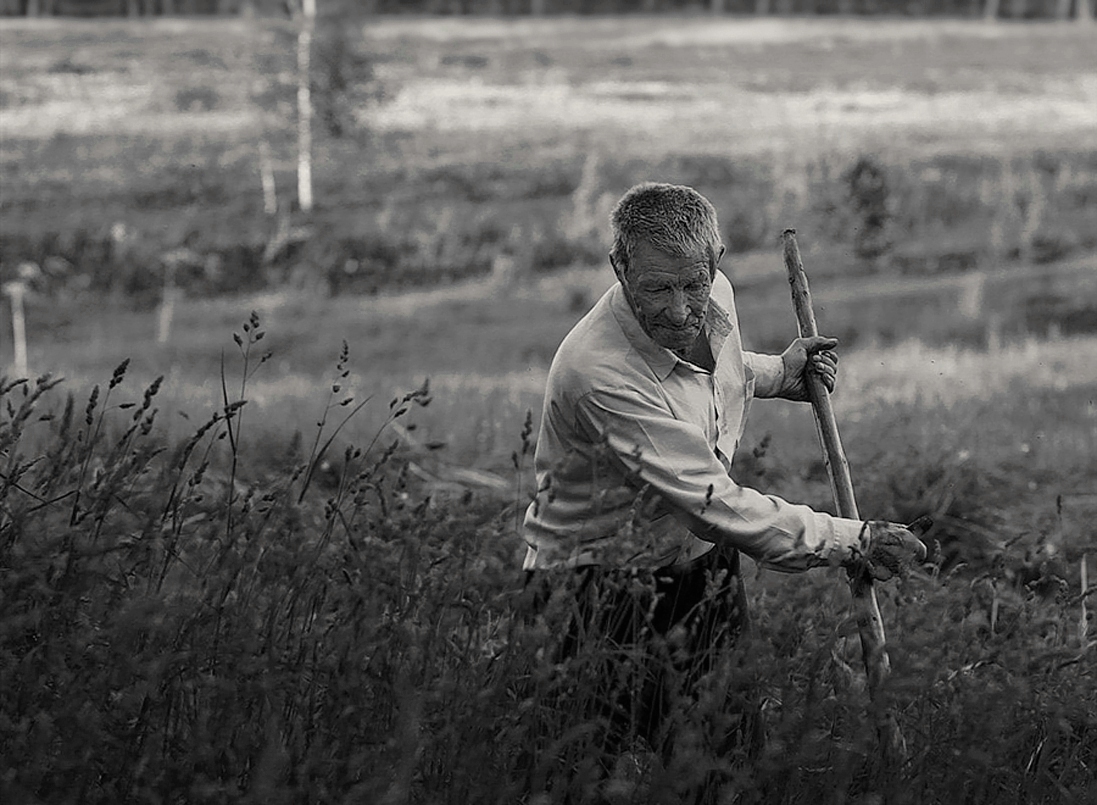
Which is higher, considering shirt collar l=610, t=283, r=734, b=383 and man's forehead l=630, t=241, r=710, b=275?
man's forehead l=630, t=241, r=710, b=275

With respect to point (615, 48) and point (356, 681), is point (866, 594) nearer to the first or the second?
point (356, 681)

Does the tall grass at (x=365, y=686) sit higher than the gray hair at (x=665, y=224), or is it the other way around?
the gray hair at (x=665, y=224)

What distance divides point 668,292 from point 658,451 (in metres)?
0.37

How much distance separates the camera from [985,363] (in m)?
13.1

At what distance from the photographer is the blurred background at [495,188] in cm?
1714

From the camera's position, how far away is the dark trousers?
289 centimetres

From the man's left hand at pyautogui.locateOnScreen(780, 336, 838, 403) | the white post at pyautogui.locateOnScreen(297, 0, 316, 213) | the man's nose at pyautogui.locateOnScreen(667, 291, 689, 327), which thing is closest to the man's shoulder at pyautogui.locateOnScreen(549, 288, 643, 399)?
the man's nose at pyautogui.locateOnScreen(667, 291, 689, 327)

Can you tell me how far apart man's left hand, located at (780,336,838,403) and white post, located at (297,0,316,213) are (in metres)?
20.0

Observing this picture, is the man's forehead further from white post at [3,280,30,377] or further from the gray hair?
white post at [3,280,30,377]

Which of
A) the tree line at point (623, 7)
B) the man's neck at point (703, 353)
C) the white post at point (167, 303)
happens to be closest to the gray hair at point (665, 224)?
the man's neck at point (703, 353)

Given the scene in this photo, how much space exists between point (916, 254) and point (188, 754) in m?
19.4

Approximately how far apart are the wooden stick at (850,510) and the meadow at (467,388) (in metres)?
0.07

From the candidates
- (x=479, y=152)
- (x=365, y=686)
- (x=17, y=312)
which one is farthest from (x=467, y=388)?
(x=479, y=152)

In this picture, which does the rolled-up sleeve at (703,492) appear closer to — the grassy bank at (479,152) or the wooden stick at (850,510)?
the wooden stick at (850,510)
